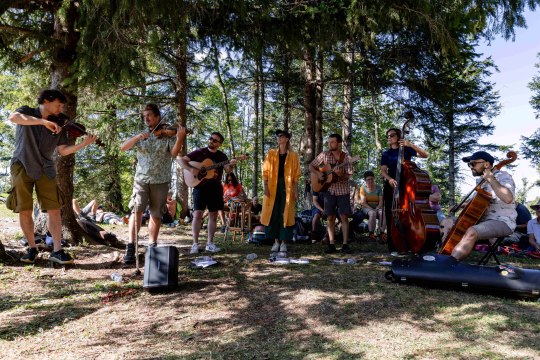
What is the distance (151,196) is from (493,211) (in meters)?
4.06

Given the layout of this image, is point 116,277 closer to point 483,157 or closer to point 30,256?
point 30,256

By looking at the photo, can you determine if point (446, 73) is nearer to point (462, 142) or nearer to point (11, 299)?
point (11, 299)

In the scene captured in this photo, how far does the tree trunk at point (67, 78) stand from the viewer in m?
5.51

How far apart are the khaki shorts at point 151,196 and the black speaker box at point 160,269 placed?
1.10 meters

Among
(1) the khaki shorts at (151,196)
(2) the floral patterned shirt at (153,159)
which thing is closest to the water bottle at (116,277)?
(1) the khaki shorts at (151,196)

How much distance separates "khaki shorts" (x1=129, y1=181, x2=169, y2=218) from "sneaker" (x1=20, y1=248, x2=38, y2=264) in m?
1.21

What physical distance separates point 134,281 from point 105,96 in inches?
272

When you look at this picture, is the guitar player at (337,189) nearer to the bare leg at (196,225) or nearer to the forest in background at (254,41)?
the forest in background at (254,41)

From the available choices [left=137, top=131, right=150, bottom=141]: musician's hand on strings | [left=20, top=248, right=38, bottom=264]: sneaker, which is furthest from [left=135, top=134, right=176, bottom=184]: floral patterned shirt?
[left=20, top=248, right=38, bottom=264]: sneaker

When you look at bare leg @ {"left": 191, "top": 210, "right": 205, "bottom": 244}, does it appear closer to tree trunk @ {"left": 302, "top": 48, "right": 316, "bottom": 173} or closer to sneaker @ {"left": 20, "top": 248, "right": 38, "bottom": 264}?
sneaker @ {"left": 20, "top": 248, "right": 38, "bottom": 264}

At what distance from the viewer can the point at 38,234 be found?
5902 mm

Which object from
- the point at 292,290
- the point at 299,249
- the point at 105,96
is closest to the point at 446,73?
the point at 299,249

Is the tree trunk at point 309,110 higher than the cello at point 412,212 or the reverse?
higher

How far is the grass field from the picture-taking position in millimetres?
2607
